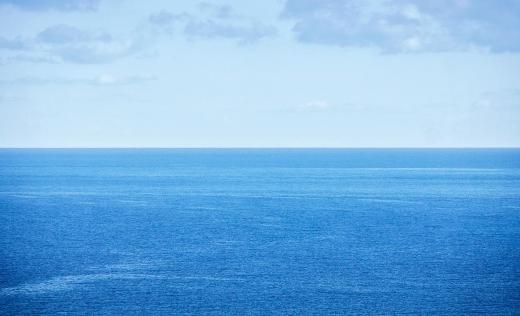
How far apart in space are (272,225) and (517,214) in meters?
40.3

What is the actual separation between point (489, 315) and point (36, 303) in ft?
115

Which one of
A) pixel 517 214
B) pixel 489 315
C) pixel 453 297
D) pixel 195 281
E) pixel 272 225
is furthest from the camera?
pixel 517 214

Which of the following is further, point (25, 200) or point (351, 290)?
point (25, 200)

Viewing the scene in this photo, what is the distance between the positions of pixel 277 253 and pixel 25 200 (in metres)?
70.7

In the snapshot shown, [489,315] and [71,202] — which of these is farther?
[71,202]

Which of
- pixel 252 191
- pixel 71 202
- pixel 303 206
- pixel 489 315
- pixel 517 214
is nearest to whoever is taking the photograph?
pixel 489 315

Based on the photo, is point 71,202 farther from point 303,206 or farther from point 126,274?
point 126,274

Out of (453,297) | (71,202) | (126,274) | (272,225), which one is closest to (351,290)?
(453,297)

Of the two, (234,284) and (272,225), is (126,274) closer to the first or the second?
(234,284)

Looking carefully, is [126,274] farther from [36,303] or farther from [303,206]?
[303,206]

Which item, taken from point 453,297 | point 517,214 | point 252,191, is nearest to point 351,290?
point 453,297

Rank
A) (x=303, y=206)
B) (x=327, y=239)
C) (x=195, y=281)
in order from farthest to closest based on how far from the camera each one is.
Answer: (x=303, y=206) → (x=327, y=239) → (x=195, y=281)

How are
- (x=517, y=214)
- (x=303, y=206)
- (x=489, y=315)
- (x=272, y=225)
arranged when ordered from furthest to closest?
(x=303, y=206) < (x=517, y=214) < (x=272, y=225) < (x=489, y=315)

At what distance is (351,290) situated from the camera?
179 ft
